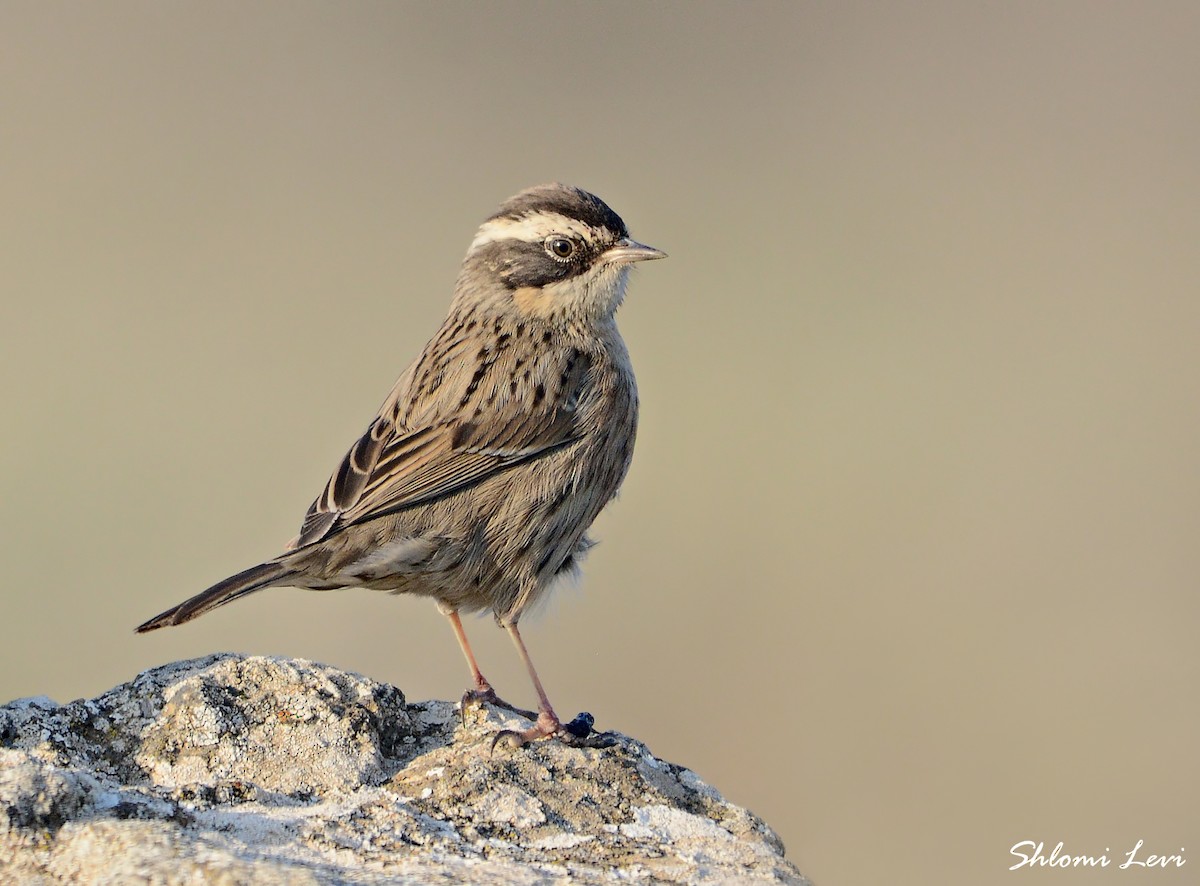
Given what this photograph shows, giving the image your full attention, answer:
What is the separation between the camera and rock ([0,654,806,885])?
3201mm

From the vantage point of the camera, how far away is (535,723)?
5547 millimetres

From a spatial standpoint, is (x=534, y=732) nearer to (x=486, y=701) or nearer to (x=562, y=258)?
(x=486, y=701)

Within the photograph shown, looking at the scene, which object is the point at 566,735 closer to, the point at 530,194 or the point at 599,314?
the point at 599,314

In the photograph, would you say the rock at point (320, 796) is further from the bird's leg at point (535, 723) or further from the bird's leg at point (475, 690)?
the bird's leg at point (475, 690)

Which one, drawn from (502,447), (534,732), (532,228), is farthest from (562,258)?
(534,732)

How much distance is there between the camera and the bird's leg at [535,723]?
474 cm

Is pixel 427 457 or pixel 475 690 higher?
pixel 427 457

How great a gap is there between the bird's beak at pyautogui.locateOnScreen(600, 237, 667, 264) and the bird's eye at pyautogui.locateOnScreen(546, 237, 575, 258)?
0.57 ft

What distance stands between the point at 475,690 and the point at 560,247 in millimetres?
2573

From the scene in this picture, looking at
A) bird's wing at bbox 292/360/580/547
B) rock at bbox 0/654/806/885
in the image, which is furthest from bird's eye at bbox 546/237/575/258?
rock at bbox 0/654/806/885

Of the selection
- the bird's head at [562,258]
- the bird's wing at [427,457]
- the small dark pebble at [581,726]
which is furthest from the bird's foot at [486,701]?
the bird's head at [562,258]

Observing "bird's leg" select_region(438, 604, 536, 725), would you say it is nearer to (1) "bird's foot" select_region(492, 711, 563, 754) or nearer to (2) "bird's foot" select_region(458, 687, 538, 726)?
(2) "bird's foot" select_region(458, 687, 538, 726)

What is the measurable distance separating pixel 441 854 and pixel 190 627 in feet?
31.6

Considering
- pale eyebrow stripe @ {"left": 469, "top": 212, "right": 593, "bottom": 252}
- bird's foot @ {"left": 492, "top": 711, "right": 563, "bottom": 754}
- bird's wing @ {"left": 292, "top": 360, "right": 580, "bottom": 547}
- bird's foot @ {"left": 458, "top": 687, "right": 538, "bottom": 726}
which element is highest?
pale eyebrow stripe @ {"left": 469, "top": 212, "right": 593, "bottom": 252}
